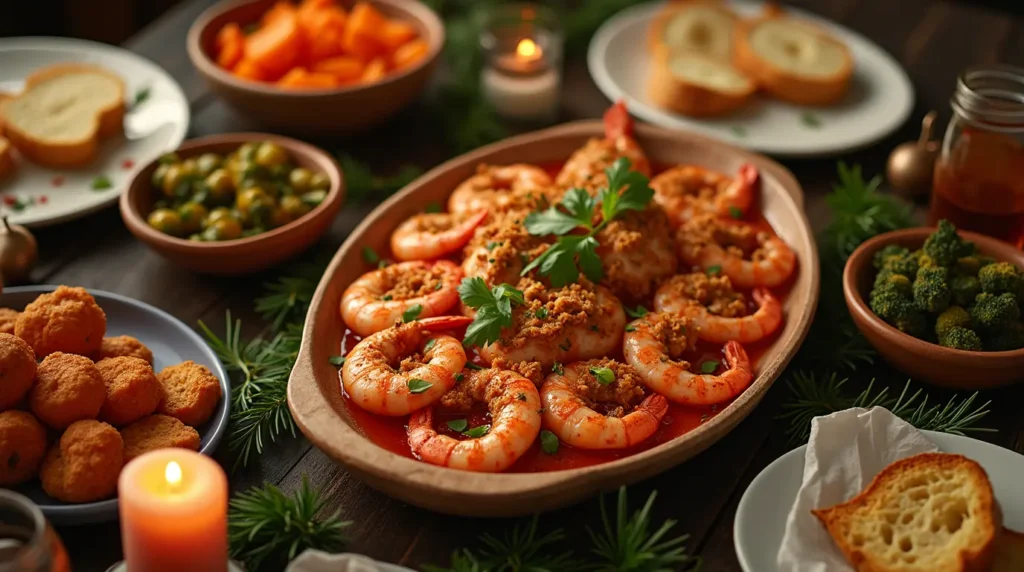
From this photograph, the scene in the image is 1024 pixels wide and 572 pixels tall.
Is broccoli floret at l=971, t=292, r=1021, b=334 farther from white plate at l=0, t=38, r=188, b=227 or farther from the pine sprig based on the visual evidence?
white plate at l=0, t=38, r=188, b=227

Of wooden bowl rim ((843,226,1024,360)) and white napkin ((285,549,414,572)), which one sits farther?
wooden bowl rim ((843,226,1024,360))

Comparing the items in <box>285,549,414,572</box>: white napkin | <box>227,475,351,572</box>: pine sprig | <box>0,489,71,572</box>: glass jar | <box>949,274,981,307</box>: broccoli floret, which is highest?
<box>0,489,71,572</box>: glass jar

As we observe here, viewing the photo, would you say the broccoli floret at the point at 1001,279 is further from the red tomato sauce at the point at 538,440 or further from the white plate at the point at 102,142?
the white plate at the point at 102,142

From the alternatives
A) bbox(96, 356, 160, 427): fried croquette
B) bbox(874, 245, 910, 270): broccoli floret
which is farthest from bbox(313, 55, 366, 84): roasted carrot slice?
bbox(874, 245, 910, 270): broccoli floret

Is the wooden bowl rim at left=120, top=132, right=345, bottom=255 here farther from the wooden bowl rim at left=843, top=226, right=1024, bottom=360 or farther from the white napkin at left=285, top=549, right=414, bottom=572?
the wooden bowl rim at left=843, top=226, right=1024, bottom=360

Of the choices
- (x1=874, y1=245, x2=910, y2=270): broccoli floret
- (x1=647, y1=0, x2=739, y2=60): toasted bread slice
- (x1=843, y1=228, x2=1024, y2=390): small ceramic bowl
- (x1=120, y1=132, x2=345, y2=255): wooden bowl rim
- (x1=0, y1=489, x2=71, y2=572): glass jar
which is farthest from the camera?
(x1=647, y1=0, x2=739, y2=60): toasted bread slice

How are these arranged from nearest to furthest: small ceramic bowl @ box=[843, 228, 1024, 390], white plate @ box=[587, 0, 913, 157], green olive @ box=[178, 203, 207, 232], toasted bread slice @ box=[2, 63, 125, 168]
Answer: small ceramic bowl @ box=[843, 228, 1024, 390]
green olive @ box=[178, 203, 207, 232]
toasted bread slice @ box=[2, 63, 125, 168]
white plate @ box=[587, 0, 913, 157]

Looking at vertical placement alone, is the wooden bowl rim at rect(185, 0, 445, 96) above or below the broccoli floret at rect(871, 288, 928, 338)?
below

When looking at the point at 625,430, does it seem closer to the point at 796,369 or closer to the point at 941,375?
the point at 796,369
